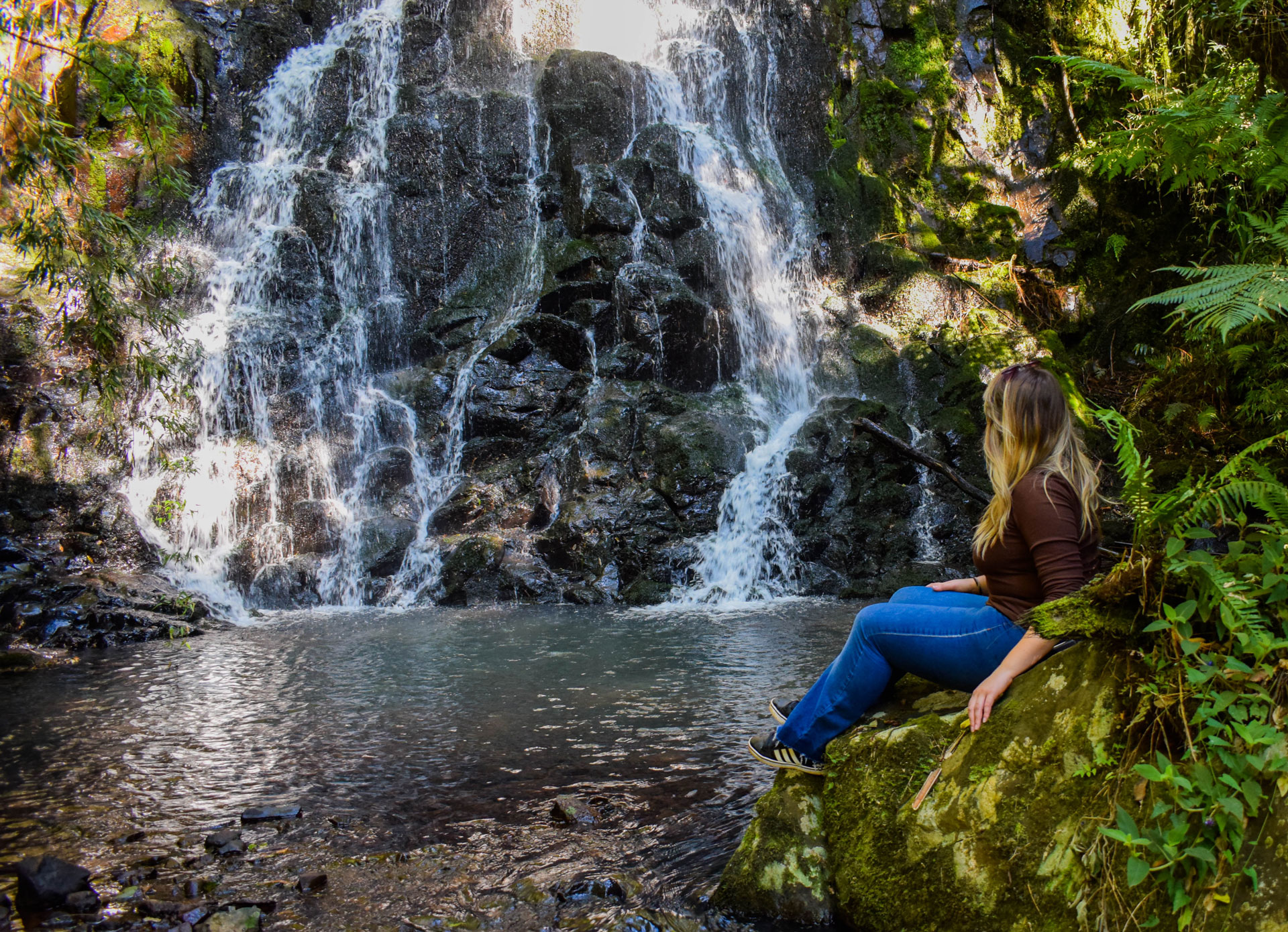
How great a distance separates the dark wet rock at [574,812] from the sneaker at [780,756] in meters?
0.94

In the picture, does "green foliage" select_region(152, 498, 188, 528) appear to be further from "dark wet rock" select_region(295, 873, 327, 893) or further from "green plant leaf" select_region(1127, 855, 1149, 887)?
"green plant leaf" select_region(1127, 855, 1149, 887)

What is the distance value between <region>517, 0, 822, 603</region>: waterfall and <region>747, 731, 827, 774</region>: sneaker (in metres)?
7.76

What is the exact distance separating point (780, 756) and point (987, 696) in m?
0.86

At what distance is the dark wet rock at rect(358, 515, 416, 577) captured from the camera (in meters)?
11.7

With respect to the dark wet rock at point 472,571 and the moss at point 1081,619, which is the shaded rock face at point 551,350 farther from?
the moss at point 1081,619

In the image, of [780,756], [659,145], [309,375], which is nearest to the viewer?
[780,756]

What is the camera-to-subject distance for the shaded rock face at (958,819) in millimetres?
2232

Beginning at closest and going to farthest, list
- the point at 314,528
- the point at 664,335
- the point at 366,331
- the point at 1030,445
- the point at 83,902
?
1. the point at 1030,445
2. the point at 83,902
3. the point at 314,528
4. the point at 664,335
5. the point at 366,331

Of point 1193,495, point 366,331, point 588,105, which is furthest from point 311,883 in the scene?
point 588,105

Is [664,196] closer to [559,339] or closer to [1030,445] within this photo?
[559,339]

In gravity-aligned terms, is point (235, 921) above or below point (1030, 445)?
below

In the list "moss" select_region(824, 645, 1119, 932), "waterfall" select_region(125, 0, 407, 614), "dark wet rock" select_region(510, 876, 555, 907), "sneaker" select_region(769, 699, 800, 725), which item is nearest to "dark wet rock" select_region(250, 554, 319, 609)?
"waterfall" select_region(125, 0, 407, 614)

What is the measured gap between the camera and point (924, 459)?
37.3ft

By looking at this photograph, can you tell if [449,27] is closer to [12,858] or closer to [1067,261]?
[1067,261]
